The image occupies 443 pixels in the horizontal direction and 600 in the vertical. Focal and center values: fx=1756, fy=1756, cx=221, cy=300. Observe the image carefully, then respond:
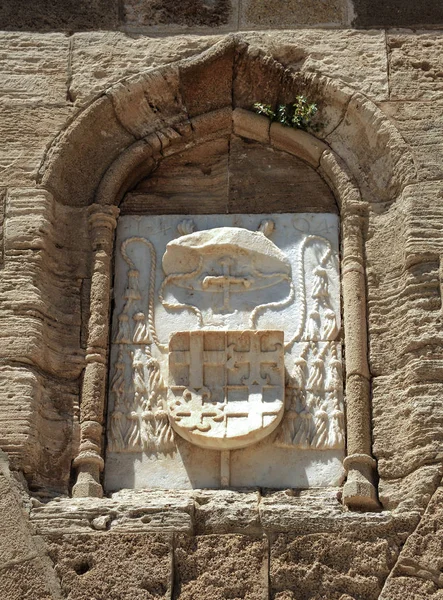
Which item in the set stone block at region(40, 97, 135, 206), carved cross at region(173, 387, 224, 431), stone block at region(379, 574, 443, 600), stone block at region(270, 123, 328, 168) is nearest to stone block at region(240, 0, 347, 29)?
stone block at region(270, 123, 328, 168)

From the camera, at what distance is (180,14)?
433 inches

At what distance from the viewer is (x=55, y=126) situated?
10.6 metres

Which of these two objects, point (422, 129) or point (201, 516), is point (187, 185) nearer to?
point (422, 129)

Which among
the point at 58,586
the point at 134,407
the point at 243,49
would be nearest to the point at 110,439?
the point at 134,407

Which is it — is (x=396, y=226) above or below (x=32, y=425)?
above

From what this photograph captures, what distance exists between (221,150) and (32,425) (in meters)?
2.24

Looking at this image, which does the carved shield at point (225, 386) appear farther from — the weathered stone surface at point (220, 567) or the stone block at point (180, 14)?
the stone block at point (180, 14)

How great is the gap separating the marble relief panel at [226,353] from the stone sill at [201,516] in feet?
0.97

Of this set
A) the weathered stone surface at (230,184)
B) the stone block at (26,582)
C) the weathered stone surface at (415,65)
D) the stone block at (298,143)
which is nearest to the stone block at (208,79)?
the weathered stone surface at (230,184)

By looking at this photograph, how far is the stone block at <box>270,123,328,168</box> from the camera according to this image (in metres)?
10.6

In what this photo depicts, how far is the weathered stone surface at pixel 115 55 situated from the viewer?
1070cm

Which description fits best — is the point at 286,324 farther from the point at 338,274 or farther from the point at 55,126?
the point at 55,126

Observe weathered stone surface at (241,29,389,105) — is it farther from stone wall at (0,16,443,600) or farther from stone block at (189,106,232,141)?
stone block at (189,106,232,141)

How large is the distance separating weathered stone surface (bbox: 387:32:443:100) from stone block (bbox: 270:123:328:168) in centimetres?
54
